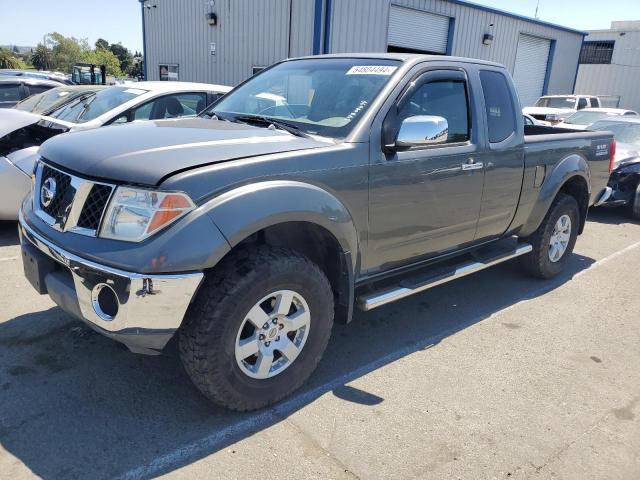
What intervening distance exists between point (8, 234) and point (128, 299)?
437 centimetres

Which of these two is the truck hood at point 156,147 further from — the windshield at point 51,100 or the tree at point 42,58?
the tree at point 42,58

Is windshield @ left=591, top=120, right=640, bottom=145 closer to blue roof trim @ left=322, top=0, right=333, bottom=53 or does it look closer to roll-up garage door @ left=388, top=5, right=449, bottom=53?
blue roof trim @ left=322, top=0, right=333, bottom=53

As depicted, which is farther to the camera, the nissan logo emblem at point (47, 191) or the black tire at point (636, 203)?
the black tire at point (636, 203)

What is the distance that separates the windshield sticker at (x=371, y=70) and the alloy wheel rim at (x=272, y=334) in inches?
64.3

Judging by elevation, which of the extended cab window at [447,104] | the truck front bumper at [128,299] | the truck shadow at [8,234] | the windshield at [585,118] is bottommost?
the truck shadow at [8,234]

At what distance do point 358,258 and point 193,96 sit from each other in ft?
15.2

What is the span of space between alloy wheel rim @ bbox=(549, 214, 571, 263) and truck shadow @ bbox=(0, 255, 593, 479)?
4.61 feet

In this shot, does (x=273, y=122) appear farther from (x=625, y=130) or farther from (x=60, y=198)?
(x=625, y=130)

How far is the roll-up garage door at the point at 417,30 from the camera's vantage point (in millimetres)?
15812

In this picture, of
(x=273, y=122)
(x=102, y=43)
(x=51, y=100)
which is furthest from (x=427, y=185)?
(x=102, y=43)

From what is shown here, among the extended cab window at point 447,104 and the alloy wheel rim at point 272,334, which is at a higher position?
the extended cab window at point 447,104

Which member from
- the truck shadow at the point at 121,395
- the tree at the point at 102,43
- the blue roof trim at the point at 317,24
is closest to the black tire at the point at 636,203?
the truck shadow at the point at 121,395

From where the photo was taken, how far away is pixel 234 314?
2631 mm

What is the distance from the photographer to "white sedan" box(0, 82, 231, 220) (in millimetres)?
5477
